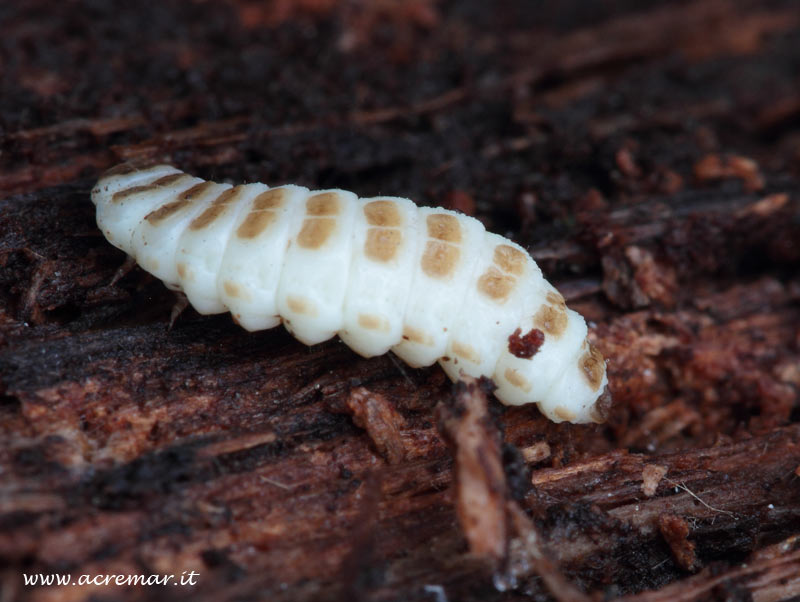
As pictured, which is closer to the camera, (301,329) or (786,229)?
(301,329)

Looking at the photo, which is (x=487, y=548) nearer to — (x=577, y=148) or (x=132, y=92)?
(x=577, y=148)

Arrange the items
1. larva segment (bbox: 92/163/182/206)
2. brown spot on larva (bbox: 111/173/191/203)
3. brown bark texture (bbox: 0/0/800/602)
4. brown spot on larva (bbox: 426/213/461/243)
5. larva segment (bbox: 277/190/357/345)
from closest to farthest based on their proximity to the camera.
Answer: brown bark texture (bbox: 0/0/800/602) < larva segment (bbox: 277/190/357/345) < brown spot on larva (bbox: 426/213/461/243) < brown spot on larva (bbox: 111/173/191/203) < larva segment (bbox: 92/163/182/206)

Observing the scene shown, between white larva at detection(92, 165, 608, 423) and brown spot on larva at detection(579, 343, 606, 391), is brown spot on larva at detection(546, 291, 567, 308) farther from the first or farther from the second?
brown spot on larva at detection(579, 343, 606, 391)

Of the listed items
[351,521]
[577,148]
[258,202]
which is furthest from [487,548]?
[577,148]

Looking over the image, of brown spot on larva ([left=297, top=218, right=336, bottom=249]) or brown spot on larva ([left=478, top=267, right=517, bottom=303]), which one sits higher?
brown spot on larva ([left=297, top=218, right=336, bottom=249])

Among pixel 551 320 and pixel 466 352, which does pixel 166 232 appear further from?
pixel 551 320

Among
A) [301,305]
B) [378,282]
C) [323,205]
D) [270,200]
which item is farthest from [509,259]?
[270,200]

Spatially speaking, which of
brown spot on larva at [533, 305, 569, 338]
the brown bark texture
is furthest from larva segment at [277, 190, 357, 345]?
brown spot on larva at [533, 305, 569, 338]
